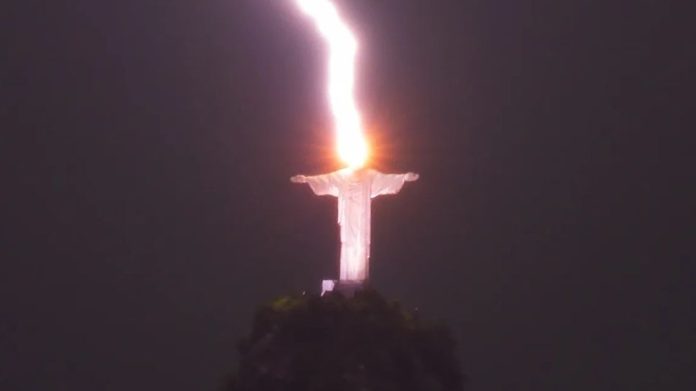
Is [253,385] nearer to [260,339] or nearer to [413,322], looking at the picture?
[260,339]

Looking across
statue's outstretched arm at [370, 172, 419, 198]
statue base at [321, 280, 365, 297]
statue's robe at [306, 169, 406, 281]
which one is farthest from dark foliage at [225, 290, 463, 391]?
statue's outstretched arm at [370, 172, 419, 198]

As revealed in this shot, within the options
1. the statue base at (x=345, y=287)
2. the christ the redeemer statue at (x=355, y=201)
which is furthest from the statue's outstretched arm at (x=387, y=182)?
the statue base at (x=345, y=287)

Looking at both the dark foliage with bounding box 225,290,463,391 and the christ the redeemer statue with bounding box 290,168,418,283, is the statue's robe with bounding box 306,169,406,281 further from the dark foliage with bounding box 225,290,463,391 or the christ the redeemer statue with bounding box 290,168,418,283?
the dark foliage with bounding box 225,290,463,391

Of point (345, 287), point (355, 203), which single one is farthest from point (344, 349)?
point (355, 203)

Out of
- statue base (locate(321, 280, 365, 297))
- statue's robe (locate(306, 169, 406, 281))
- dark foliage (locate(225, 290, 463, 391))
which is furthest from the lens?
statue's robe (locate(306, 169, 406, 281))

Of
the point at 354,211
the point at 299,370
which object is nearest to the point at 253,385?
the point at 299,370

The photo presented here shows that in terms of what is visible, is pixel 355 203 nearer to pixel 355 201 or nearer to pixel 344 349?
pixel 355 201
